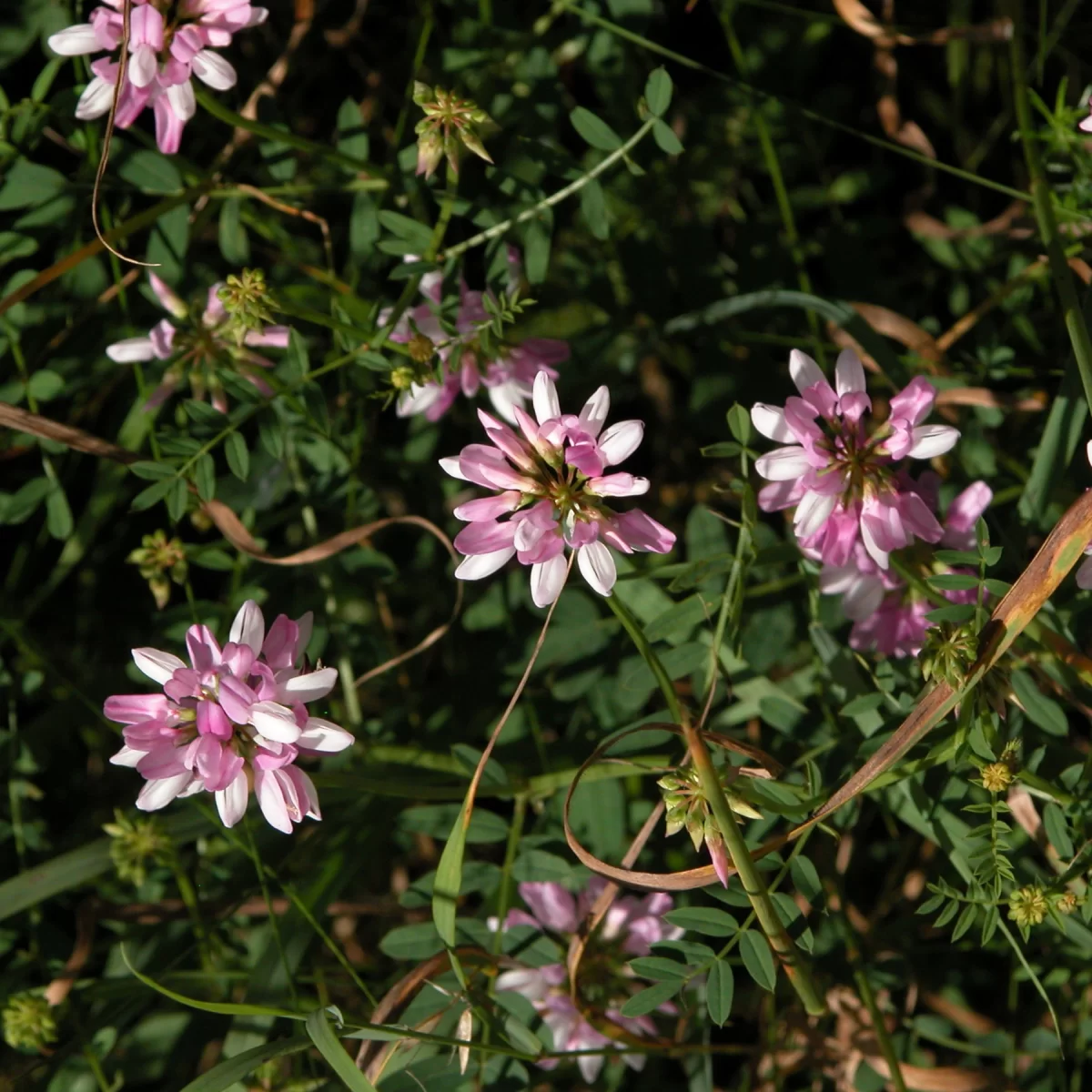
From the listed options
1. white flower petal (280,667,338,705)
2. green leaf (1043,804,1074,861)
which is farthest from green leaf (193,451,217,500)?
green leaf (1043,804,1074,861)

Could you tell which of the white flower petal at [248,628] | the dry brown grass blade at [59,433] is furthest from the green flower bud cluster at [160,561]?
the white flower petal at [248,628]

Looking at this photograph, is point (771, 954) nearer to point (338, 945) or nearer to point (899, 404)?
point (899, 404)

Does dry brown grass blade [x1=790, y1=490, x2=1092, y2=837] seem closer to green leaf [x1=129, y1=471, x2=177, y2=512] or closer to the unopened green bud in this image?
green leaf [x1=129, y1=471, x2=177, y2=512]

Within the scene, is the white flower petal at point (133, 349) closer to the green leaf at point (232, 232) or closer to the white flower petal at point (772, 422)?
the green leaf at point (232, 232)

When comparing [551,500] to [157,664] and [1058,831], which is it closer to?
[157,664]

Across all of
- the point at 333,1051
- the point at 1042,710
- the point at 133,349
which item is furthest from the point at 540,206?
the point at 333,1051

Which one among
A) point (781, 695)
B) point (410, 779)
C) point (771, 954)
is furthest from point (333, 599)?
point (771, 954)
